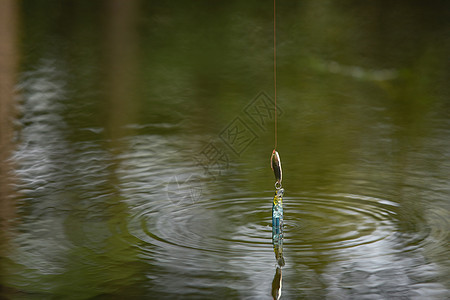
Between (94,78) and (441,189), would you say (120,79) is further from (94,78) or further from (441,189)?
(441,189)

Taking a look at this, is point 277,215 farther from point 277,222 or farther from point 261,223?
point 261,223

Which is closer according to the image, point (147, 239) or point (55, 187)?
point (147, 239)

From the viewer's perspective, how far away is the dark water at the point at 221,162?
172 inches

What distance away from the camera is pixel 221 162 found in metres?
6.75

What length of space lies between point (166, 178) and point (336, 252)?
202 centimetres

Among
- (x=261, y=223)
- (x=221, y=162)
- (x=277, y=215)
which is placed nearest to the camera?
(x=277, y=215)

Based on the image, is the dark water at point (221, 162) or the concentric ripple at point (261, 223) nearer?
the dark water at point (221, 162)

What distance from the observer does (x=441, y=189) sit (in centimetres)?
583

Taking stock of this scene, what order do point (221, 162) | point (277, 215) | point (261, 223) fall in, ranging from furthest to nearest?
point (221, 162) < point (261, 223) < point (277, 215)

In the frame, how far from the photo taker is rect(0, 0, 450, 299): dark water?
4.37 metres

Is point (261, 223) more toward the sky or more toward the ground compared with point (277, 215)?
more toward the ground

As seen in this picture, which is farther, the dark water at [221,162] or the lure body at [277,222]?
the lure body at [277,222]

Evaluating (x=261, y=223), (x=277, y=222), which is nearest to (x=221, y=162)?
(x=261, y=223)

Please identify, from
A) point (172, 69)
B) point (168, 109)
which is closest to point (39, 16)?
point (172, 69)
